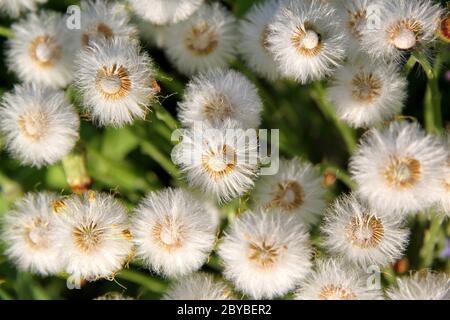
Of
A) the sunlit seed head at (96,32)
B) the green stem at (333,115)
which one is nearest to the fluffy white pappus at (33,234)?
the sunlit seed head at (96,32)

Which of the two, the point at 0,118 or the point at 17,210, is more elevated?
the point at 0,118

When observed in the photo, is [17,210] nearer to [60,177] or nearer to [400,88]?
[60,177]

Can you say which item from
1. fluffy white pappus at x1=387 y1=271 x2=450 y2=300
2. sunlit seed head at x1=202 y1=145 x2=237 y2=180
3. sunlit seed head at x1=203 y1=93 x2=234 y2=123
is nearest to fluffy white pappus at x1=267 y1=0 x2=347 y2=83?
sunlit seed head at x1=203 y1=93 x2=234 y2=123

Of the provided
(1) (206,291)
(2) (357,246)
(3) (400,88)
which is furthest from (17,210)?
(3) (400,88)

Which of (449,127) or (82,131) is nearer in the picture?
(449,127)

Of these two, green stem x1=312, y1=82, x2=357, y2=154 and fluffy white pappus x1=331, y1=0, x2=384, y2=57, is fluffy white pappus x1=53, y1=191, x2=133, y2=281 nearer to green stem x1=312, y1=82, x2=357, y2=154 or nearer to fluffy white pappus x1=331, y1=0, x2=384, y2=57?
green stem x1=312, y1=82, x2=357, y2=154

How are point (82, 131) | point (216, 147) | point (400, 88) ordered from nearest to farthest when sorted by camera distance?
point (216, 147), point (400, 88), point (82, 131)
